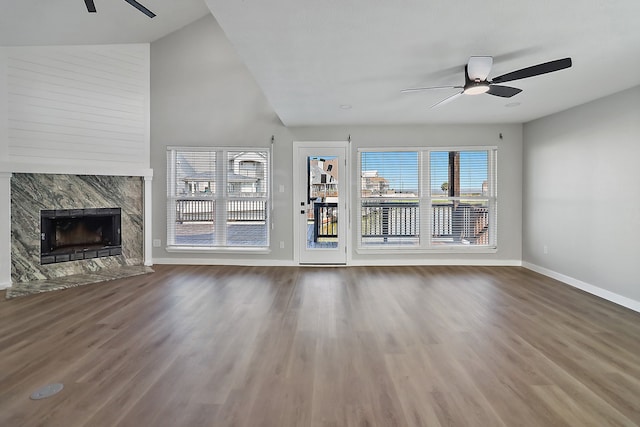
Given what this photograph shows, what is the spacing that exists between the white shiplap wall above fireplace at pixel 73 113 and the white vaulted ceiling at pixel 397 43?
30cm

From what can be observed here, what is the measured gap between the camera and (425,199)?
5.77m

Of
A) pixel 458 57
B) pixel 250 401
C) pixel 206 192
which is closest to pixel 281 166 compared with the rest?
pixel 206 192

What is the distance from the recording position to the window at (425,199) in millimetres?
5734

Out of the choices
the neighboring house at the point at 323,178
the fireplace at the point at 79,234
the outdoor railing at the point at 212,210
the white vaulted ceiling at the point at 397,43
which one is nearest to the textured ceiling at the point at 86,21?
the white vaulted ceiling at the point at 397,43

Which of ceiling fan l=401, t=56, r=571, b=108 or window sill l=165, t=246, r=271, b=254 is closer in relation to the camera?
ceiling fan l=401, t=56, r=571, b=108

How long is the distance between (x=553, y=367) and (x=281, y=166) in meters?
4.56

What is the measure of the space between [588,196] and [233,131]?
540 cm

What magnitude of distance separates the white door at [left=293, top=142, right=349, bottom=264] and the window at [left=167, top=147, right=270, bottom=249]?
617 millimetres

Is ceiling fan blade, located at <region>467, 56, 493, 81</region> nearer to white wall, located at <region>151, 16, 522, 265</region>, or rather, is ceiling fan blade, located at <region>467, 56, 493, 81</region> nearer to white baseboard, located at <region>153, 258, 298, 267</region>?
white wall, located at <region>151, 16, 522, 265</region>

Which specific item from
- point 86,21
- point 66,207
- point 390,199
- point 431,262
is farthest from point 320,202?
point 86,21

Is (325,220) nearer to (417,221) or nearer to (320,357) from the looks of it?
(417,221)

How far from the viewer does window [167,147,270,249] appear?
582cm

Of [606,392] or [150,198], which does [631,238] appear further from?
[150,198]

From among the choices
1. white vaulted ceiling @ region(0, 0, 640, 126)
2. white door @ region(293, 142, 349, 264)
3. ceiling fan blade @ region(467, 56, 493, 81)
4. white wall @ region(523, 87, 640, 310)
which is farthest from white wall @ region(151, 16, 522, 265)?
ceiling fan blade @ region(467, 56, 493, 81)
